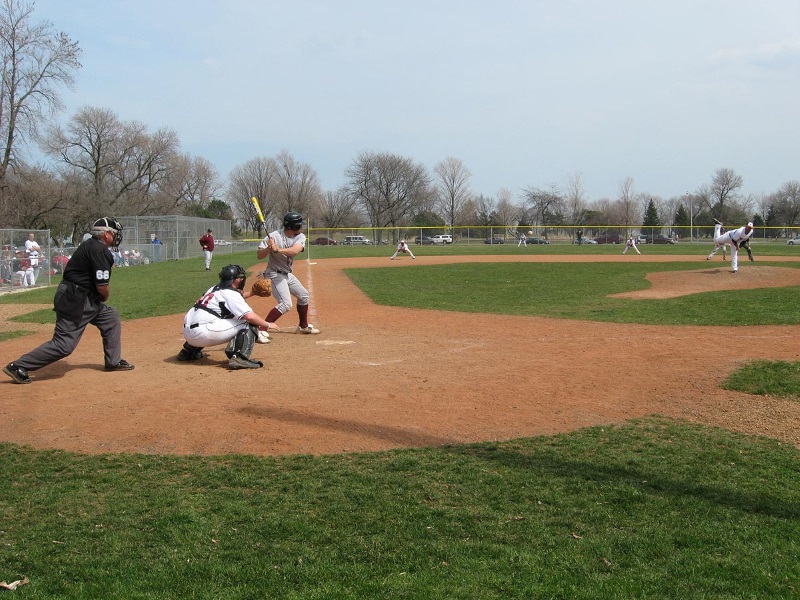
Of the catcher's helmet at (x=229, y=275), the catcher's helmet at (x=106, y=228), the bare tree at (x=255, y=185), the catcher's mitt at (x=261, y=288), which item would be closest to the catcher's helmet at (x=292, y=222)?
the catcher's mitt at (x=261, y=288)

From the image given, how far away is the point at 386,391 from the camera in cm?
723

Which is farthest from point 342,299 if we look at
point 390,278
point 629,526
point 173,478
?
point 629,526

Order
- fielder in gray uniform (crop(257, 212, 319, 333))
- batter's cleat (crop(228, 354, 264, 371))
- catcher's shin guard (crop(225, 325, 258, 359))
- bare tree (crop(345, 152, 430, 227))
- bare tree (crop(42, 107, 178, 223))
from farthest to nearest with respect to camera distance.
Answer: bare tree (crop(345, 152, 430, 227)), bare tree (crop(42, 107, 178, 223)), fielder in gray uniform (crop(257, 212, 319, 333)), catcher's shin guard (crop(225, 325, 258, 359)), batter's cleat (crop(228, 354, 264, 371))

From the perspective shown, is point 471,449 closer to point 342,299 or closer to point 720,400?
point 720,400

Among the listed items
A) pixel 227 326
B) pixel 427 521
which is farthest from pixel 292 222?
pixel 427 521

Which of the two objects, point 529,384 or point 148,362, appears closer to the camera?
point 529,384

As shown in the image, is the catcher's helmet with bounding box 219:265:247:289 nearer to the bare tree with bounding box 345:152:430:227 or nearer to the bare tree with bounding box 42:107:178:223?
the bare tree with bounding box 42:107:178:223

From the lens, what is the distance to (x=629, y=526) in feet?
13.2

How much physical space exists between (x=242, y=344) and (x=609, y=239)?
69.9 metres

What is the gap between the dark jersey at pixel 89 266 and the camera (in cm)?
771

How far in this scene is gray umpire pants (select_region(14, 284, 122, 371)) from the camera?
25.0 ft

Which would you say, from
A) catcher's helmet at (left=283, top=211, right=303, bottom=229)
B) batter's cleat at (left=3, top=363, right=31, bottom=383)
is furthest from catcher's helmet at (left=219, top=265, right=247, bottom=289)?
batter's cleat at (left=3, top=363, right=31, bottom=383)

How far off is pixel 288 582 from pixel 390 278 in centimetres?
2156

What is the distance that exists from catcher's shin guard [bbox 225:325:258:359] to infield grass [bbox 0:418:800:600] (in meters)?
3.06
